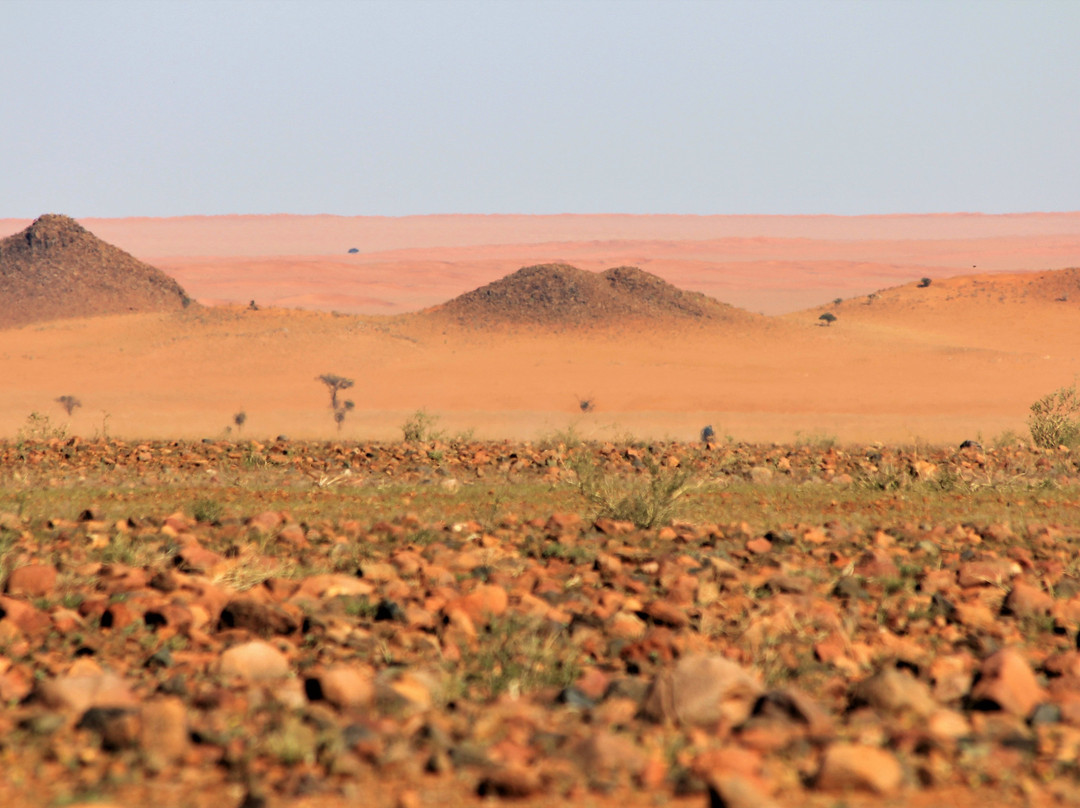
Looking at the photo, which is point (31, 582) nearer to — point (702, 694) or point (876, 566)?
point (702, 694)

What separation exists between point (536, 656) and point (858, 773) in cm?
184

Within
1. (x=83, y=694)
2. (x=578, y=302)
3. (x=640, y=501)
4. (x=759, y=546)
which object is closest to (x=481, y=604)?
(x=83, y=694)

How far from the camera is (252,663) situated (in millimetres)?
4672

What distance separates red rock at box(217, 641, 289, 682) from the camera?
462cm

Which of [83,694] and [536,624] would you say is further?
[536,624]

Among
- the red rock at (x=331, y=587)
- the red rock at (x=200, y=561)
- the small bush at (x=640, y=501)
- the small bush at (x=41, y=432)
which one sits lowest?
the small bush at (x=41, y=432)

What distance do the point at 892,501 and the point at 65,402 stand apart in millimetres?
32019

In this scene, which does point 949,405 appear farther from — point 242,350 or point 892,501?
point 242,350

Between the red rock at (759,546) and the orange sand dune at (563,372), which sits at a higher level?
the red rock at (759,546)

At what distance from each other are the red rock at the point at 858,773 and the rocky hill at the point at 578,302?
54.3 m

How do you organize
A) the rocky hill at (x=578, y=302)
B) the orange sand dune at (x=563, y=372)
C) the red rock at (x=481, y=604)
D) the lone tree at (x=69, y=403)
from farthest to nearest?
the rocky hill at (x=578, y=302) < the lone tree at (x=69, y=403) < the orange sand dune at (x=563, y=372) < the red rock at (x=481, y=604)

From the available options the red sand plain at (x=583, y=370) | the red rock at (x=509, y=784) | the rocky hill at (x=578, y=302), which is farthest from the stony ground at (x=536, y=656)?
the rocky hill at (x=578, y=302)

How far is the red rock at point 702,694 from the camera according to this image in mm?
4074

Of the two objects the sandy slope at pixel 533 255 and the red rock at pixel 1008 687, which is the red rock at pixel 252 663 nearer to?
the red rock at pixel 1008 687
